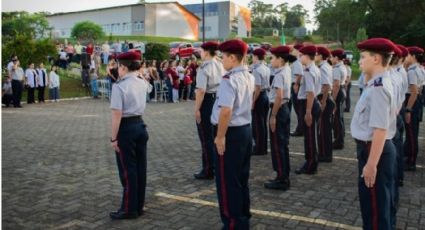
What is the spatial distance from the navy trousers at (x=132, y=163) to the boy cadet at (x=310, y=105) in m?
2.82

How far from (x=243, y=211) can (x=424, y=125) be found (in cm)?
952

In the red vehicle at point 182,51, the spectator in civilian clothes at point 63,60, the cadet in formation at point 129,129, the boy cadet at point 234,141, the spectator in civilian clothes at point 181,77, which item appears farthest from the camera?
the red vehicle at point 182,51

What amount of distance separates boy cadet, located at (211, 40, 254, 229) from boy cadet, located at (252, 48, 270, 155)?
3846 mm

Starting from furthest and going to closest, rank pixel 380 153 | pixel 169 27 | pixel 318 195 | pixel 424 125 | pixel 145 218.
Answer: pixel 169 27, pixel 424 125, pixel 318 195, pixel 145 218, pixel 380 153

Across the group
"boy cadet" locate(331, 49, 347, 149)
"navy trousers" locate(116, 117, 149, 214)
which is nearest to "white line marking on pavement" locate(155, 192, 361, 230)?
"navy trousers" locate(116, 117, 149, 214)

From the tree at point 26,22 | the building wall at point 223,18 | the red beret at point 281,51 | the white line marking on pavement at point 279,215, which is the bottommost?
the white line marking on pavement at point 279,215

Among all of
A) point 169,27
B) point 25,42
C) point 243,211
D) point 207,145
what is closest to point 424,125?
point 207,145

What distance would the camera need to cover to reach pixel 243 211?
4730mm

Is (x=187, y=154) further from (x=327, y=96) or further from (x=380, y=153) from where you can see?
(x=380, y=153)

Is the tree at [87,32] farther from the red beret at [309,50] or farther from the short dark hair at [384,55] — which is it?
the short dark hair at [384,55]

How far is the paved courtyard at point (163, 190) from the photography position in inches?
201

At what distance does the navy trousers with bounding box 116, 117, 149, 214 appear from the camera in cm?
500

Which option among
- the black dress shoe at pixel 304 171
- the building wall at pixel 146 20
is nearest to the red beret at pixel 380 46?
the black dress shoe at pixel 304 171

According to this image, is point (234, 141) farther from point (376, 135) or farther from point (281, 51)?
point (281, 51)
